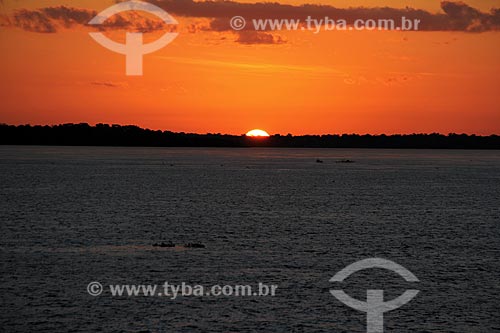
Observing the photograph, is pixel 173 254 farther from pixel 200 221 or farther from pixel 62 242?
pixel 200 221

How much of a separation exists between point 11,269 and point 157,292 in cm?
1151

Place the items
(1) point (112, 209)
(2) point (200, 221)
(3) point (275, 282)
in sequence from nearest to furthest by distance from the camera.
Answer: (3) point (275, 282)
(2) point (200, 221)
(1) point (112, 209)

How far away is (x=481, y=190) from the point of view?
14125 cm

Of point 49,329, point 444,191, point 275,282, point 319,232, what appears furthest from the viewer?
point 444,191

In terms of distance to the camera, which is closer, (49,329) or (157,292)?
(49,329)

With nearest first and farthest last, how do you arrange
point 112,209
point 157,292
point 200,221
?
1. point 157,292
2. point 200,221
3. point 112,209

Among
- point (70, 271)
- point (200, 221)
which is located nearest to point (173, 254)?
point (70, 271)

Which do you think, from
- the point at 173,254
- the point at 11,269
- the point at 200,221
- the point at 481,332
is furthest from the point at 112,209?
the point at 481,332

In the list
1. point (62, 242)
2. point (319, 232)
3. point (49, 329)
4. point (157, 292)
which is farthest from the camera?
point (319, 232)

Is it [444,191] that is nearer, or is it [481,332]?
[481,332]

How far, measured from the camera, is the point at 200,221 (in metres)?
78.1

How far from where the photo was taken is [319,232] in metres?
68.9

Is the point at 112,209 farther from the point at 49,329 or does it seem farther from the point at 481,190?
the point at 481,190

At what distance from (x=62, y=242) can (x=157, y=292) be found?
21.3 meters
